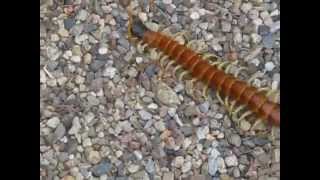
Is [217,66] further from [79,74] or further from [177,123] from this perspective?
[79,74]

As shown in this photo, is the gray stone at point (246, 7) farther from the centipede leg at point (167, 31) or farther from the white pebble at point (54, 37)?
the white pebble at point (54, 37)

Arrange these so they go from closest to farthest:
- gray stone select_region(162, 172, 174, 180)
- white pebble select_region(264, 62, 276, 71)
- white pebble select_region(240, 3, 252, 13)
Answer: gray stone select_region(162, 172, 174, 180), white pebble select_region(264, 62, 276, 71), white pebble select_region(240, 3, 252, 13)

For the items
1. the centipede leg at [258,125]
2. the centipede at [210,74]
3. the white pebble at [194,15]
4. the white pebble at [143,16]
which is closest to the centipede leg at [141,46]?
the centipede at [210,74]

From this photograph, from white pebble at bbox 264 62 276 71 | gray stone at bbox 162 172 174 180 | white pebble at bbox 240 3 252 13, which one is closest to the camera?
gray stone at bbox 162 172 174 180

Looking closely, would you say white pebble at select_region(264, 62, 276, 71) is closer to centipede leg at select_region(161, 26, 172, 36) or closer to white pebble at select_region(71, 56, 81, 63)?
centipede leg at select_region(161, 26, 172, 36)

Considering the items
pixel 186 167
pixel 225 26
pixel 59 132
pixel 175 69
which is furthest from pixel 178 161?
pixel 225 26

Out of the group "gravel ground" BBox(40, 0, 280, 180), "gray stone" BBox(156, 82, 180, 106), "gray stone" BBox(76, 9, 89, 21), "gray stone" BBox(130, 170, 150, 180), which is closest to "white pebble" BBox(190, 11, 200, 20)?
"gravel ground" BBox(40, 0, 280, 180)

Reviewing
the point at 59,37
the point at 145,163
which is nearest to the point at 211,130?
the point at 145,163
